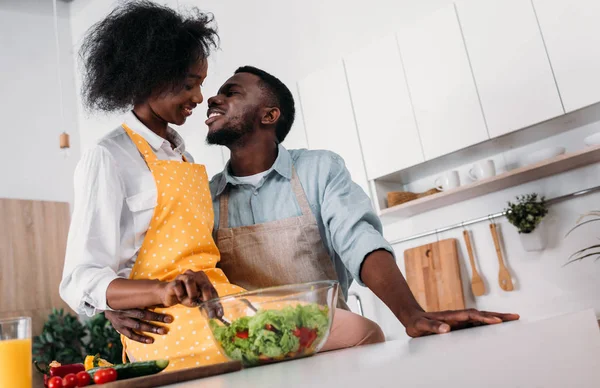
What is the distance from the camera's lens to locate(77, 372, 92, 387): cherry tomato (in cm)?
79

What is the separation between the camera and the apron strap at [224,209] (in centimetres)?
184

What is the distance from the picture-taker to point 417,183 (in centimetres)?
337

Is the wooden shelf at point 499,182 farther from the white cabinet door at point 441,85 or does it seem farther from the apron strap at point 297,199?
the apron strap at point 297,199

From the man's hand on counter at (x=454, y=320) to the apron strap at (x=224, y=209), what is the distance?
2.94ft

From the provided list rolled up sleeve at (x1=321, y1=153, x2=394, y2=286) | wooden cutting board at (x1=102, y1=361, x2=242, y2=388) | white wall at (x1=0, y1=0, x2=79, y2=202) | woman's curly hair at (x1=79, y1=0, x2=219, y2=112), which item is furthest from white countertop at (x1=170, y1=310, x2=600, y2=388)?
white wall at (x1=0, y1=0, x2=79, y2=202)

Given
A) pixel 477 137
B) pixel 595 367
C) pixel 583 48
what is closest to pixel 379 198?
pixel 477 137

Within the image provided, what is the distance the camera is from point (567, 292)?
9.25 ft

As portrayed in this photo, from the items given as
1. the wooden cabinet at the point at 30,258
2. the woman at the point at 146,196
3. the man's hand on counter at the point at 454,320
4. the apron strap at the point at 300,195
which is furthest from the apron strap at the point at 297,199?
the wooden cabinet at the point at 30,258

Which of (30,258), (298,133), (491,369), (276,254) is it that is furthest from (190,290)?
(30,258)

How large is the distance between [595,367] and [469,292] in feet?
9.26

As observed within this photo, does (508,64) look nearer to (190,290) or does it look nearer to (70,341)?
(190,290)

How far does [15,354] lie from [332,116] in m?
2.77

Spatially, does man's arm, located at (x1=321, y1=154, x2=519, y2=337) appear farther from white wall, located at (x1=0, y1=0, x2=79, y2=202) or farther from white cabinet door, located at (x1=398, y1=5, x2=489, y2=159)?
white wall, located at (x1=0, y1=0, x2=79, y2=202)

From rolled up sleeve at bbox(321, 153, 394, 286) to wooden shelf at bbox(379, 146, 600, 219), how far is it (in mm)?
1241
